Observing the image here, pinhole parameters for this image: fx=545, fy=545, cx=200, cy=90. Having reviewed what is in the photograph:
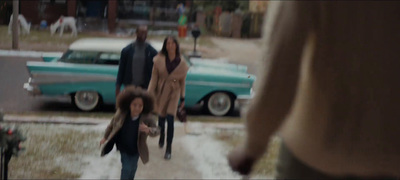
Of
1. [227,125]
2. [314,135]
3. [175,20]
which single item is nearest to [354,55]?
[314,135]

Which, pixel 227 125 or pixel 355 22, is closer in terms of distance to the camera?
pixel 355 22

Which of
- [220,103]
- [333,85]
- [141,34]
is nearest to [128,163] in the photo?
[141,34]

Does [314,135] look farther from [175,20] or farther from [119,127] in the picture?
[175,20]

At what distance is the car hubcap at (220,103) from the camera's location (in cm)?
498

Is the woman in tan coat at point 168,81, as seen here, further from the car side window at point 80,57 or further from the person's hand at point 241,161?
the person's hand at point 241,161

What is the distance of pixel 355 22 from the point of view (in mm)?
1044

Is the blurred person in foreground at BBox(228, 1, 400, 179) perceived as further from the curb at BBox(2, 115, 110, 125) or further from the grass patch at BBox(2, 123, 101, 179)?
the curb at BBox(2, 115, 110, 125)

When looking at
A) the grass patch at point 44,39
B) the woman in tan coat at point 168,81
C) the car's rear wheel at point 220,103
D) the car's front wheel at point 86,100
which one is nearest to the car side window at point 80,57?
the grass patch at point 44,39

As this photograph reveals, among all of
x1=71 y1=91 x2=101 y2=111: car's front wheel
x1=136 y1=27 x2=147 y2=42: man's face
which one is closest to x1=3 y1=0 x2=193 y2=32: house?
x1=136 y1=27 x2=147 y2=42: man's face

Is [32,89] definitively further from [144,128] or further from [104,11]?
[144,128]

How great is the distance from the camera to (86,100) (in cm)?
402

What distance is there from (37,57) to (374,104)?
8.31 ft

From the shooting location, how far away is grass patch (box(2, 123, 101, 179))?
349cm

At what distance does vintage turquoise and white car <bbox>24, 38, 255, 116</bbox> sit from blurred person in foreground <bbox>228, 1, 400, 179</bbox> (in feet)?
7.37
